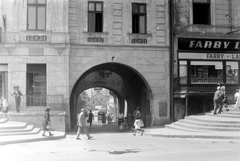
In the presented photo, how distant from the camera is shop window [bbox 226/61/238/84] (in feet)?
86.8

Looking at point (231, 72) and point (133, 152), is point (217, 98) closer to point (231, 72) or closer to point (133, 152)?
point (231, 72)

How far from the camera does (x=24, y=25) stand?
78.9 feet

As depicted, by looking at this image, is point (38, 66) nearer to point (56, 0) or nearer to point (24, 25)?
point (24, 25)

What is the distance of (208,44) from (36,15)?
12.3 metres

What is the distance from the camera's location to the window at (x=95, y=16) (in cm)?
2506

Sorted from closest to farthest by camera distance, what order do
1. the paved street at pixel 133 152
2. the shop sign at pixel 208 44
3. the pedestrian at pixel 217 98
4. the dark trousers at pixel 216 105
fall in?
1. the paved street at pixel 133 152
2. the pedestrian at pixel 217 98
3. the dark trousers at pixel 216 105
4. the shop sign at pixel 208 44

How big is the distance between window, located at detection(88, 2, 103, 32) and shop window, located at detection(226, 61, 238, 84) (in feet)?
32.2

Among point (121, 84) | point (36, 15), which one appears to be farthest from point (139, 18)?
point (121, 84)

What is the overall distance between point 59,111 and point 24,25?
20.5 feet

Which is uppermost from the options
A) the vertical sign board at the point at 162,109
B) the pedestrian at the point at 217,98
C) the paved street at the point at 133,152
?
the pedestrian at the point at 217,98

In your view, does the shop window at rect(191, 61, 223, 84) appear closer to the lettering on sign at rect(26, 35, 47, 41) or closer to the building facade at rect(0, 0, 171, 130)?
the building facade at rect(0, 0, 171, 130)

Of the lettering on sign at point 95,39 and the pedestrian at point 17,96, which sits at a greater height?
the lettering on sign at point 95,39

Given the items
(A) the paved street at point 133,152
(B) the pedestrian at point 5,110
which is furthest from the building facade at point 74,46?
(A) the paved street at point 133,152

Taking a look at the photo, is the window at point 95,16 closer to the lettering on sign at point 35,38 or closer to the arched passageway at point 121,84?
the lettering on sign at point 35,38
